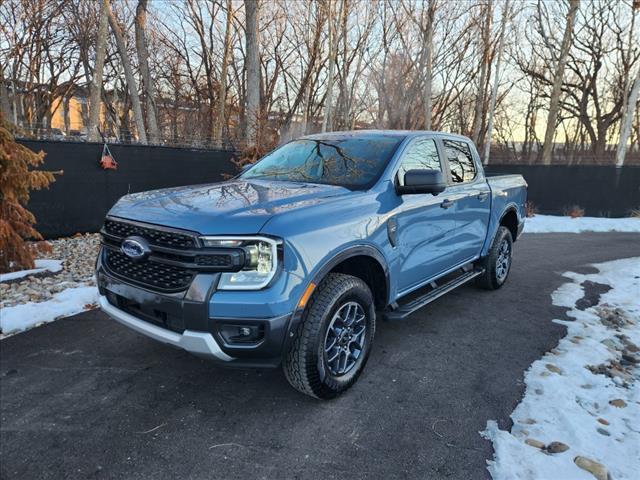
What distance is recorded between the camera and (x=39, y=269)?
5.84m

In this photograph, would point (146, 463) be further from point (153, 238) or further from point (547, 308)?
point (547, 308)

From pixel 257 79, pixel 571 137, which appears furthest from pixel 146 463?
pixel 571 137

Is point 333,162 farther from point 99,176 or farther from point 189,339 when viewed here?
point 99,176

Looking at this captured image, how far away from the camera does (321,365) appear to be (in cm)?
272

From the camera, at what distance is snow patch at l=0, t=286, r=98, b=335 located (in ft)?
13.4

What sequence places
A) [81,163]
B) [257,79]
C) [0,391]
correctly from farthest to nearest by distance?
[257,79], [81,163], [0,391]

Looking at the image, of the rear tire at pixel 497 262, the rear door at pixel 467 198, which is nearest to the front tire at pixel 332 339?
the rear door at pixel 467 198

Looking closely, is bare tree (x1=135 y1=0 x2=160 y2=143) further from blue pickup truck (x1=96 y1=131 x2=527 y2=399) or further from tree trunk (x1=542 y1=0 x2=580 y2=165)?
tree trunk (x1=542 y1=0 x2=580 y2=165)

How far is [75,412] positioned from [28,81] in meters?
28.0

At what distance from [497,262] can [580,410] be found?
273cm

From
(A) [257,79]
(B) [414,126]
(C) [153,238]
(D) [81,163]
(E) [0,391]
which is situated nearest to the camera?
(C) [153,238]

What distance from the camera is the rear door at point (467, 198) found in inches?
170

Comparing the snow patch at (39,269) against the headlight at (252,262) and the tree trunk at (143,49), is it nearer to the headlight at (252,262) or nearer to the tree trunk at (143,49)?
the headlight at (252,262)

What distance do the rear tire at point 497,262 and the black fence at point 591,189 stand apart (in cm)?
1005
